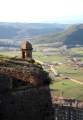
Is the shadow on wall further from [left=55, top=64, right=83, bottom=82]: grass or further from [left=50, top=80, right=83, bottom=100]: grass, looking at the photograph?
[left=55, top=64, right=83, bottom=82]: grass

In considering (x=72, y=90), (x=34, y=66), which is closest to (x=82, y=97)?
(x=72, y=90)

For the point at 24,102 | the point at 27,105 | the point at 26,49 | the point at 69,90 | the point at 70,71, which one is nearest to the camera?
the point at 24,102

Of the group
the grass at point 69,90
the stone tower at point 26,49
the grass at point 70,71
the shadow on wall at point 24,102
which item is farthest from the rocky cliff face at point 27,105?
the grass at point 70,71

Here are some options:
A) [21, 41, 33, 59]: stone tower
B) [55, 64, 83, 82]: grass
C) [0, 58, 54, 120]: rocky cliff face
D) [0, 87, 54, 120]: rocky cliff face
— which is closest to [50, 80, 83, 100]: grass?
[55, 64, 83, 82]: grass

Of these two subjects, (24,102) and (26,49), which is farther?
(26,49)

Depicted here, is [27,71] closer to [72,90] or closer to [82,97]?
[82,97]

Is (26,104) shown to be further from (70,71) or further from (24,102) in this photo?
(70,71)

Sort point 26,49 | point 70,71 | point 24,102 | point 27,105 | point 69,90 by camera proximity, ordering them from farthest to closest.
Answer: point 70,71 → point 69,90 → point 26,49 → point 27,105 → point 24,102

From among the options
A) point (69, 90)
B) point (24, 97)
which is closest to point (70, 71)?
point (69, 90)
